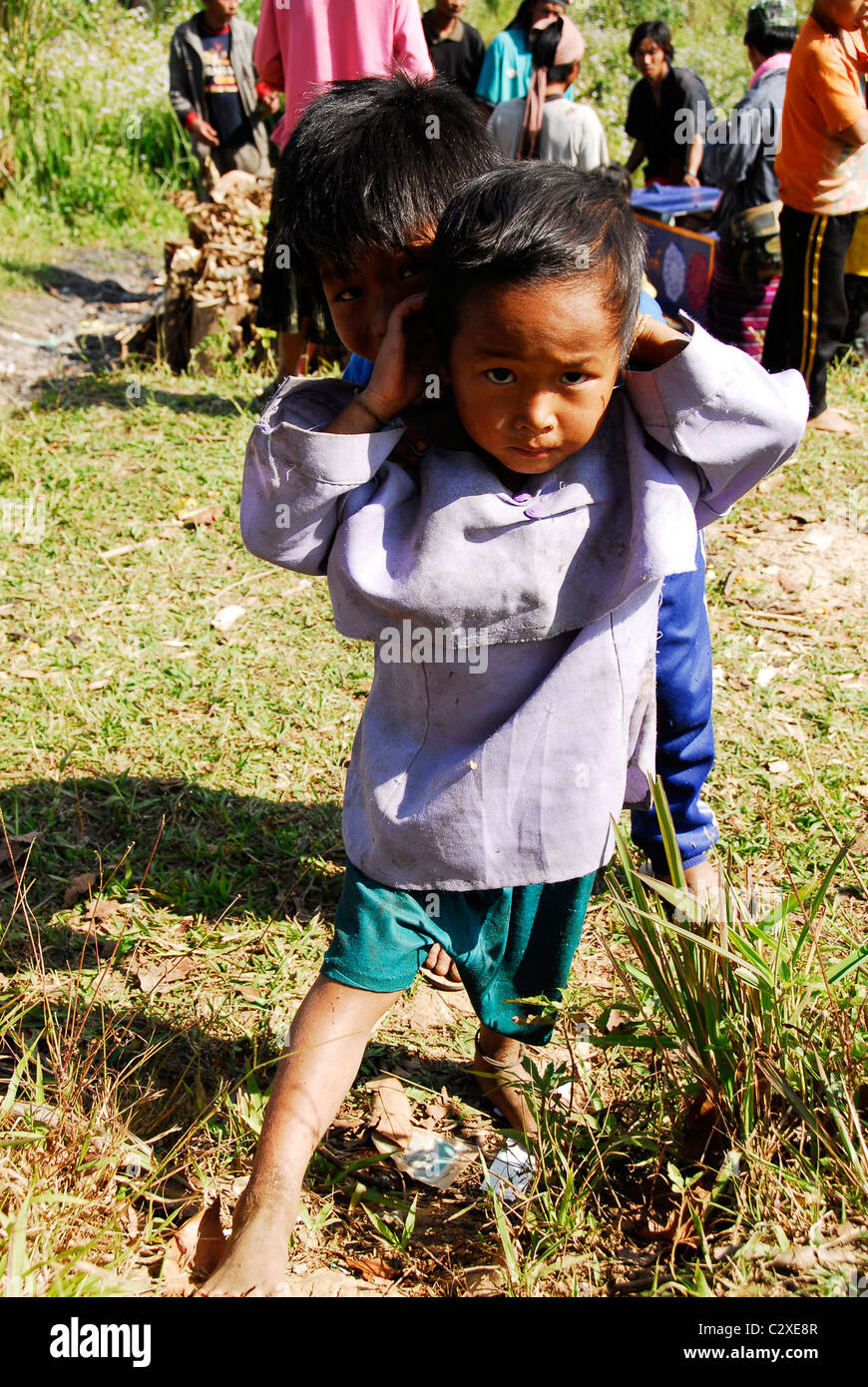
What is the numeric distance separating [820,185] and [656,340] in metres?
3.64

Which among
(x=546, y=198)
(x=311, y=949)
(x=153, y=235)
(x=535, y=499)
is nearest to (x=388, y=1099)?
(x=311, y=949)

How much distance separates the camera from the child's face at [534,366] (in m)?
1.53

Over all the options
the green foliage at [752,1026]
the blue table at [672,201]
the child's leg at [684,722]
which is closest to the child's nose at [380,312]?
the child's leg at [684,722]

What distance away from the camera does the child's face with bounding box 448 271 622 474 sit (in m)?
1.53

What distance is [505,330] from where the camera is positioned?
1.54 m

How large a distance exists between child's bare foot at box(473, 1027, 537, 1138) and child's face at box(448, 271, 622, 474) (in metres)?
1.11

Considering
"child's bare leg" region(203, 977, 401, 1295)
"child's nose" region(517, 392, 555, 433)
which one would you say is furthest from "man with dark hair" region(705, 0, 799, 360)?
"child's bare leg" region(203, 977, 401, 1295)

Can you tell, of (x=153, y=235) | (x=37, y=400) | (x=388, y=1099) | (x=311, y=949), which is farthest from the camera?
(x=153, y=235)

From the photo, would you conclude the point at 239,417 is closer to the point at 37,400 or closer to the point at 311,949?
the point at 37,400

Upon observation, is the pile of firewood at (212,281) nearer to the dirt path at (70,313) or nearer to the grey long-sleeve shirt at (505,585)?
the dirt path at (70,313)

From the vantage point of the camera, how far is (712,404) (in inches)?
65.7

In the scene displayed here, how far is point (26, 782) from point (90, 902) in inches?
22.3

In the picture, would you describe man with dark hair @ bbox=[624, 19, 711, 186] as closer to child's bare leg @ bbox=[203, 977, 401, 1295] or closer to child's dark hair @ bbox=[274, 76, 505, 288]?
child's dark hair @ bbox=[274, 76, 505, 288]

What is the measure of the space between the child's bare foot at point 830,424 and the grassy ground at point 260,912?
0.53ft
